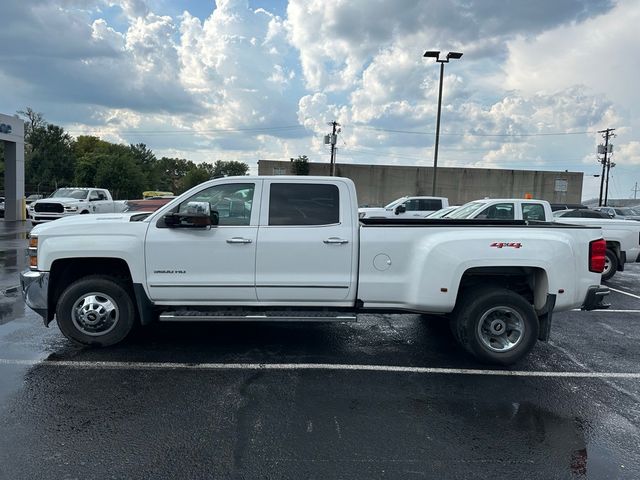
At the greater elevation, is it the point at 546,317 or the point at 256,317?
the point at 546,317

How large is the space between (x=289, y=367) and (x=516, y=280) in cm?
277

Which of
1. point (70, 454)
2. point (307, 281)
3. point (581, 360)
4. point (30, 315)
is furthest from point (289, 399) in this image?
point (30, 315)

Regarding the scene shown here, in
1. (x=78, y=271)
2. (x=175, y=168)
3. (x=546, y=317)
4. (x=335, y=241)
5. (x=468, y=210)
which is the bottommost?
(x=546, y=317)

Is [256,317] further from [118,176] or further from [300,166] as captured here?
[118,176]

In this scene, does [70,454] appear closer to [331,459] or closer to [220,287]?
[331,459]

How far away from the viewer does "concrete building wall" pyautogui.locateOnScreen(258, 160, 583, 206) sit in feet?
164

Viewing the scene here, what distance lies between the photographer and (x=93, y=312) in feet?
17.5

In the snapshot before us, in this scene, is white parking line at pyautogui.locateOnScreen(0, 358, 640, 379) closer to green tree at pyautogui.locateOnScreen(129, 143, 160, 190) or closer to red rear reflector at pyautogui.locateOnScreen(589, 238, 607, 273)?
red rear reflector at pyautogui.locateOnScreen(589, 238, 607, 273)

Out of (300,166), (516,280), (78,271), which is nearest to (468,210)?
(516,280)

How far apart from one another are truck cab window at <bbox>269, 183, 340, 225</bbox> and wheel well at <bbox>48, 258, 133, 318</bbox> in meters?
1.79

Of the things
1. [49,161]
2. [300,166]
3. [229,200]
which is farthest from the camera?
[49,161]

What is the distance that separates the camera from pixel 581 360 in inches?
225

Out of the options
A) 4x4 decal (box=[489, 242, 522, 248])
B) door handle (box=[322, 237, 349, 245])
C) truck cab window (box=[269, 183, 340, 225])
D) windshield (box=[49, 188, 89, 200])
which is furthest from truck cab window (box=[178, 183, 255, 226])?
windshield (box=[49, 188, 89, 200])

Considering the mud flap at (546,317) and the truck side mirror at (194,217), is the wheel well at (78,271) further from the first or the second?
the mud flap at (546,317)
